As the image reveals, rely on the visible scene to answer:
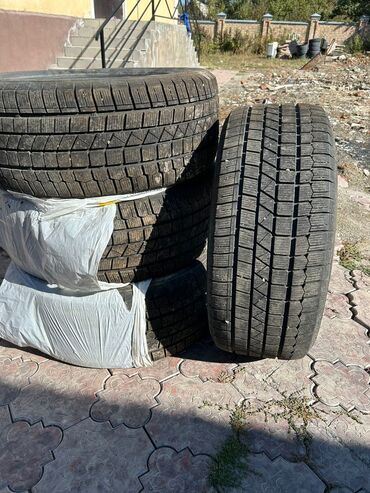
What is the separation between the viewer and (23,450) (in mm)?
1745

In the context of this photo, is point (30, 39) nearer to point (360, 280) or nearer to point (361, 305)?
point (360, 280)

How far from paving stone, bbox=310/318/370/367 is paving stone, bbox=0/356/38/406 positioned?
154 cm

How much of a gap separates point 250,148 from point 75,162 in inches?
30.8

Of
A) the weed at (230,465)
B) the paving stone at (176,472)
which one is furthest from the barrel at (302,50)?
the paving stone at (176,472)

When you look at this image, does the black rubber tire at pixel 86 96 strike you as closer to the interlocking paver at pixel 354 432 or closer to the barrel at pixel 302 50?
the interlocking paver at pixel 354 432

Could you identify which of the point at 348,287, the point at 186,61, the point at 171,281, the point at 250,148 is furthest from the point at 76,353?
the point at 186,61

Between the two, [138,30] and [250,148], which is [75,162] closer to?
[250,148]

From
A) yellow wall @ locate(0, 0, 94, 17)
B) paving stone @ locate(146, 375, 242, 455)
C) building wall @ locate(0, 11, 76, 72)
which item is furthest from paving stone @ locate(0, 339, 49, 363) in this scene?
yellow wall @ locate(0, 0, 94, 17)

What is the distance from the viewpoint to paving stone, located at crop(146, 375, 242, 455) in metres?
1.78

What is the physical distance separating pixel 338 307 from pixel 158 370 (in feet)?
4.15

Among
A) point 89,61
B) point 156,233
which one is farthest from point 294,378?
point 89,61

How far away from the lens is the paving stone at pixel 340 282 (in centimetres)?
284

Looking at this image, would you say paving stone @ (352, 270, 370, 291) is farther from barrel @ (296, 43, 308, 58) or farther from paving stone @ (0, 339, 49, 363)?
barrel @ (296, 43, 308, 58)

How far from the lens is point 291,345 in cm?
191
